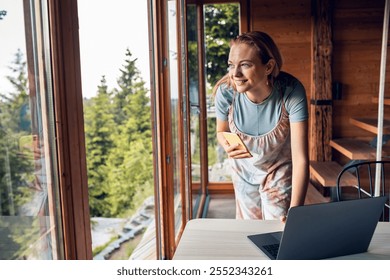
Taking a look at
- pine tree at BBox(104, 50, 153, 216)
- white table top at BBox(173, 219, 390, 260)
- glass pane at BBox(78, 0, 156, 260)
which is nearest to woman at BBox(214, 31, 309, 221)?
white table top at BBox(173, 219, 390, 260)

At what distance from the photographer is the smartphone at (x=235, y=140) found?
1.92 meters

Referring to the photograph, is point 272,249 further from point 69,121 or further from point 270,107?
point 270,107

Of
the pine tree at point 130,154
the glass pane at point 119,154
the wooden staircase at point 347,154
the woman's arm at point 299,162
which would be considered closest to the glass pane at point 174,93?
the woman's arm at point 299,162

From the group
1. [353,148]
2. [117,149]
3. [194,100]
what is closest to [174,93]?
[194,100]

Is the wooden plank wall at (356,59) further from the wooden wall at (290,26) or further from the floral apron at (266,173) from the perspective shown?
the floral apron at (266,173)

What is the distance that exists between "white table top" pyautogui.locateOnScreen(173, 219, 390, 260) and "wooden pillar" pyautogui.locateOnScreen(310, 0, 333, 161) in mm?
1466

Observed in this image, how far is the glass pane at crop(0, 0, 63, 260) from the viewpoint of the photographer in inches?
33.7

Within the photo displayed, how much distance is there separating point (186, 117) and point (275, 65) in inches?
37.6

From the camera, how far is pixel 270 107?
1838 millimetres

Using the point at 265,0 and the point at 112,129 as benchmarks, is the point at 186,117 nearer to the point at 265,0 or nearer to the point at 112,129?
the point at 265,0

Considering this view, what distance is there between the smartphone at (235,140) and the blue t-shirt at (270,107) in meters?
0.05

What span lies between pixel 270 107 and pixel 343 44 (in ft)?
3.41
